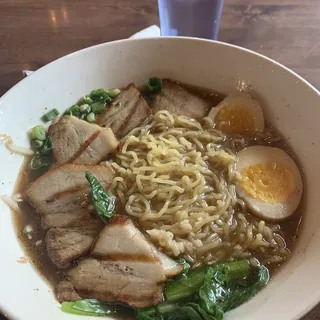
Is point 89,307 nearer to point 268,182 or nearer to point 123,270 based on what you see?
point 123,270

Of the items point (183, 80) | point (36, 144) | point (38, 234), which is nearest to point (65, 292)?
point (38, 234)

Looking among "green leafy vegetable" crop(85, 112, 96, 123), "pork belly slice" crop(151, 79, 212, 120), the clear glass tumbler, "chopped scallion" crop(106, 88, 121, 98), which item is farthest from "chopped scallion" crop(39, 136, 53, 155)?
the clear glass tumbler

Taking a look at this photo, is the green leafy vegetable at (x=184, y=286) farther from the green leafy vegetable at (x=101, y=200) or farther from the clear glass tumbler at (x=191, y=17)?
the clear glass tumbler at (x=191, y=17)

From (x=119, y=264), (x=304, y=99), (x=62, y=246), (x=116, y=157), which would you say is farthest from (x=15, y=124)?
(x=304, y=99)

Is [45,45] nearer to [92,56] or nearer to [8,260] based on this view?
[92,56]

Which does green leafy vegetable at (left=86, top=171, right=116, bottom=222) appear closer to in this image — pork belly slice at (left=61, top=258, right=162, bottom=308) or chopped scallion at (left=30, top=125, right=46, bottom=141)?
pork belly slice at (left=61, top=258, right=162, bottom=308)

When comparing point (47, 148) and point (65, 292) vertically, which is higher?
point (47, 148)

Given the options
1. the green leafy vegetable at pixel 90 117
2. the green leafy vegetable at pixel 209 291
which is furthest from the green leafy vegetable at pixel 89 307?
the green leafy vegetable at pixel 90 117
